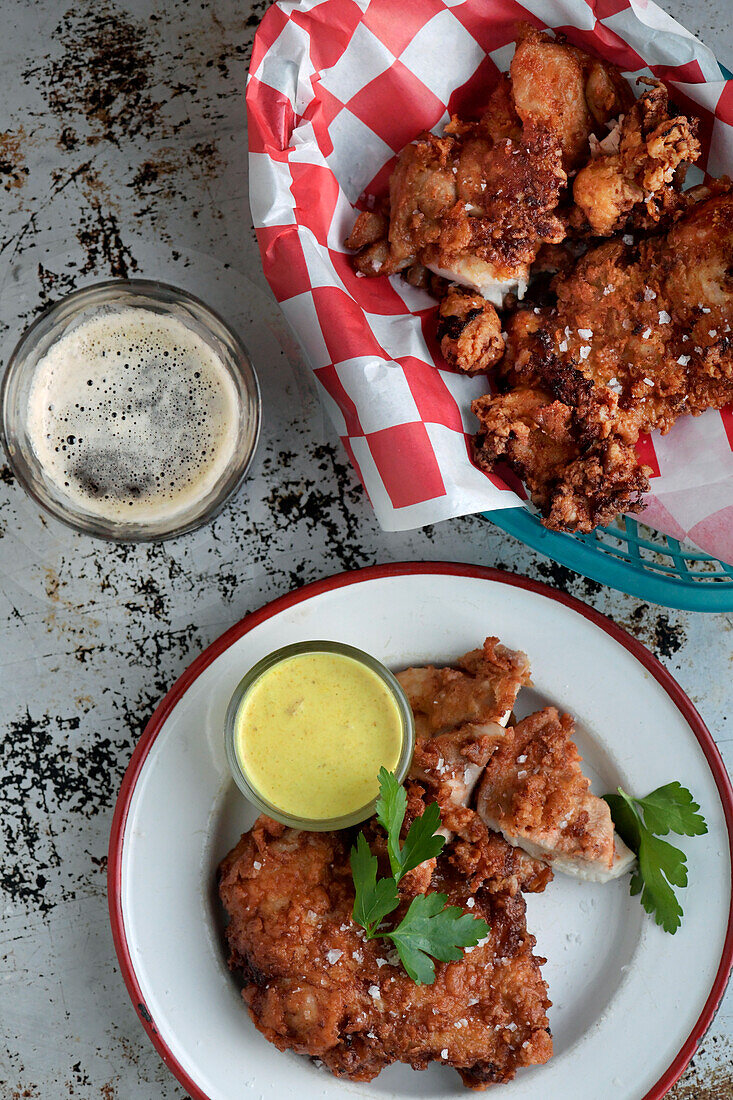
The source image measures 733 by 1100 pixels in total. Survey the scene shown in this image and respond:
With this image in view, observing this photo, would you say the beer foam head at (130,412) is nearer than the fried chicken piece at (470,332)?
No

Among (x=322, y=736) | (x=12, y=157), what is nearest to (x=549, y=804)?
(x=322, y=736)

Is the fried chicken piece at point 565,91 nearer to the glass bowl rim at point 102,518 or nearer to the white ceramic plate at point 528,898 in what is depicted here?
the glass bowl rim at point 102,518

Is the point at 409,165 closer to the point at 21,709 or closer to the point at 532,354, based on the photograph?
the point at 532,354

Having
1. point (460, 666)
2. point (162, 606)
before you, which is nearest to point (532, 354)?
point (460, 666)

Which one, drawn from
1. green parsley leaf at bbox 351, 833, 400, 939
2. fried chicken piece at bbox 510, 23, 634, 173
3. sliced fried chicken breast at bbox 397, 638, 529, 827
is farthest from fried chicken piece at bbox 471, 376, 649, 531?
green parsley leaf at bbox 351, 833, 400, 939

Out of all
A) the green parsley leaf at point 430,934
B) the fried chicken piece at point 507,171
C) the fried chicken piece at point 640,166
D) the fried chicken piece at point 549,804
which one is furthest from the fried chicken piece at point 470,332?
the green parsley leaf at point 430,934

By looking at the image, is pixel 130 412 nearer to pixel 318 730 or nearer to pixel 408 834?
pixel 318 730
